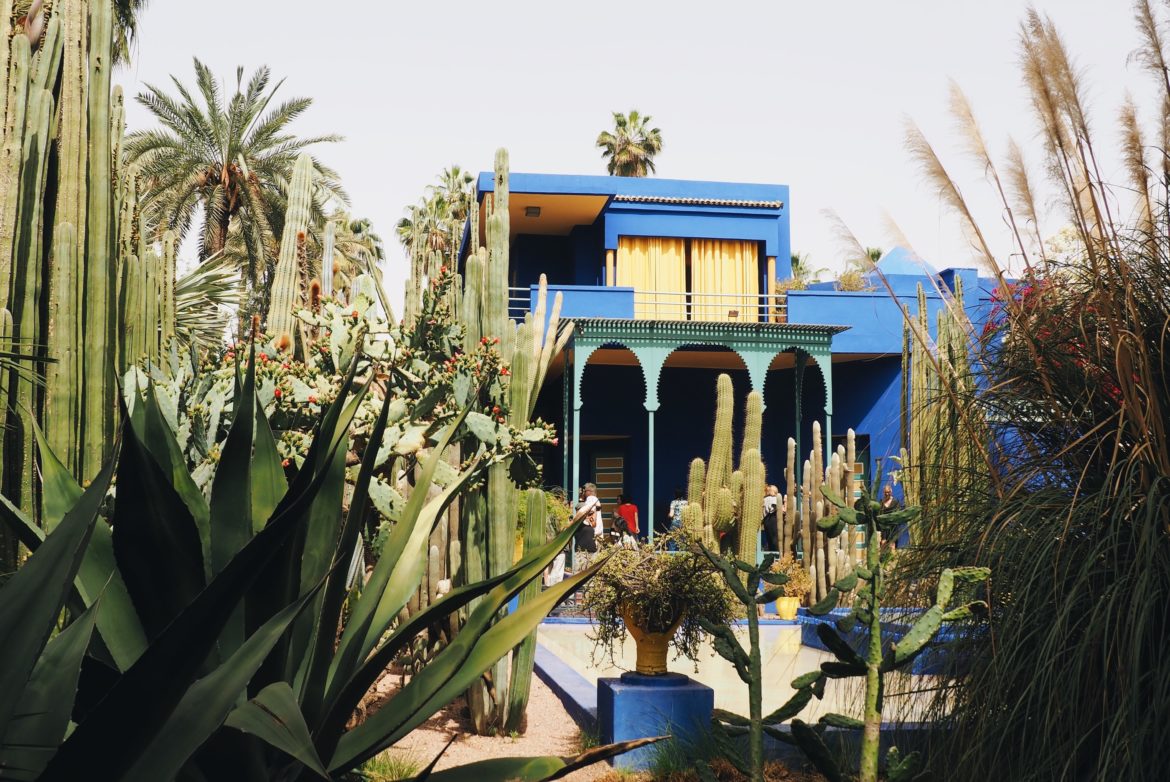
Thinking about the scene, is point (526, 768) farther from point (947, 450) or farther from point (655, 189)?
point (655, 189)

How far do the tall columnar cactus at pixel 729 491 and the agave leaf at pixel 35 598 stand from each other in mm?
12040

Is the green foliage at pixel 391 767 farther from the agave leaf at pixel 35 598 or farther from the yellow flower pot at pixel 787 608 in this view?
the yellow flower pot at pixel 787 608

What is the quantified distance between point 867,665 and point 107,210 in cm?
464

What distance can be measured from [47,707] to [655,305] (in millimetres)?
20602

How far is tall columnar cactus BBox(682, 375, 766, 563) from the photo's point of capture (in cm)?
1421

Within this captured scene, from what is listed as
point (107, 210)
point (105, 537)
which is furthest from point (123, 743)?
point (107, 210)

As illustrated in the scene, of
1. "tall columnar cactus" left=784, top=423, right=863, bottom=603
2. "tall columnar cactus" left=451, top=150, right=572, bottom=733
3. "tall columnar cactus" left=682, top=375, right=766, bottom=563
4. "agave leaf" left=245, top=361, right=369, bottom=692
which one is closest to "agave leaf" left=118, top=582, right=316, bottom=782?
"agave leaf" left=245, top=361, right=369, bottom=692

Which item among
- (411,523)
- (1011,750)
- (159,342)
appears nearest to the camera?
(411,523)

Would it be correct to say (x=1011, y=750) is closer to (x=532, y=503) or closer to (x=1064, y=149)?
(x=1064, y=149)

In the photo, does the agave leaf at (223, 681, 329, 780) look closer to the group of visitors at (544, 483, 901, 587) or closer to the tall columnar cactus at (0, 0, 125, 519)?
the tall columnar cactus at (0, 0, 125, 519)

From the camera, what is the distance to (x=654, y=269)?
22.7m

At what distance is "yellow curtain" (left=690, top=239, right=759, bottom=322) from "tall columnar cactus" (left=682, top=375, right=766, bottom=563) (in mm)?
6803

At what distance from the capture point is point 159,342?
323 inches

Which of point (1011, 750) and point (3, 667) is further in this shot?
point (1011, 750)
